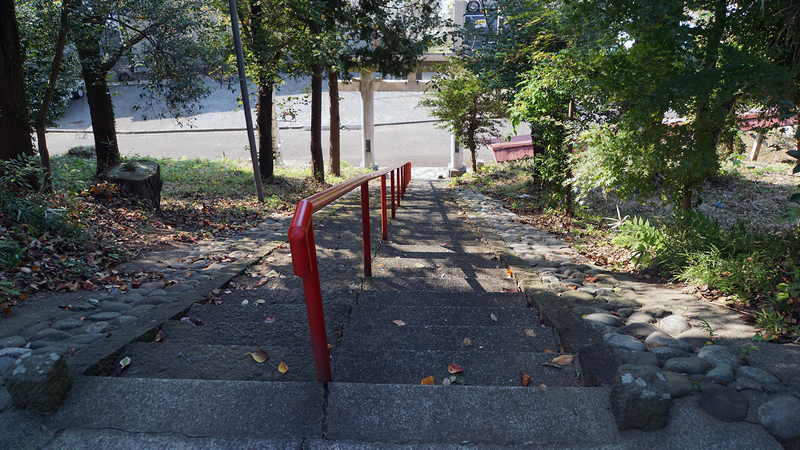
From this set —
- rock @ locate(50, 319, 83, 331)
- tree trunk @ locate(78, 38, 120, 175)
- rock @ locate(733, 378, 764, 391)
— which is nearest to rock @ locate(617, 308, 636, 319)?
rock @ locate(733, 378, 764, 391)

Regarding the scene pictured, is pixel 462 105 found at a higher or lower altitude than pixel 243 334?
higher

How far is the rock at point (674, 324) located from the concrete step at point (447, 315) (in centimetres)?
68

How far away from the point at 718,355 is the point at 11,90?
22.3 ft

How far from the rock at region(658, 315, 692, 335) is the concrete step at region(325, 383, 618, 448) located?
105cm

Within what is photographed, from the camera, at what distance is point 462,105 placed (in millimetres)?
14781

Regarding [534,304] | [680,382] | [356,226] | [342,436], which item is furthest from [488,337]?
[356,226]

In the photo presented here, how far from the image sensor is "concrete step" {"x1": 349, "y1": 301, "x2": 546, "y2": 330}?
9.29 feet

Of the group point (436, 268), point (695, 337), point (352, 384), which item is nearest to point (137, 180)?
point (436, 268)

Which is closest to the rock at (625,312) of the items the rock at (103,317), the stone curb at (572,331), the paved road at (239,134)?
the stone curb at (572,331)

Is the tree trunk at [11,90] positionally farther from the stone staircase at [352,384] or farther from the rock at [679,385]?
the rock at [679,385]

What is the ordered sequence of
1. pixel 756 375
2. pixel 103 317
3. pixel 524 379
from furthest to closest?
pixel 103 317 → pixel 524 379 → pixel 756 375

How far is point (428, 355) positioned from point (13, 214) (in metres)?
3.90

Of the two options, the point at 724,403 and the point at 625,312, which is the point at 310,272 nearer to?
the point at 724,403

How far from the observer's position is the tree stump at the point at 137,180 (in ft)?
20.6
